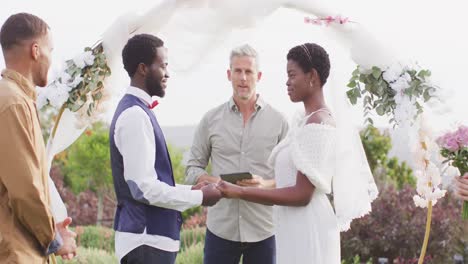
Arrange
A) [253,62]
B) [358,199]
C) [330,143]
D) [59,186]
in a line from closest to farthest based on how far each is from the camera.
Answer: [330,143] → [358,199] → [253,62] → [59,186]

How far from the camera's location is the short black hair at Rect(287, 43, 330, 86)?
4.81 m

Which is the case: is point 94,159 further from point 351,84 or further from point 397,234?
point 351,84

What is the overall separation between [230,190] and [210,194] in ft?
0.65

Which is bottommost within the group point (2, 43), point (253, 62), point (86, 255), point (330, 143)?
point (86, 255)

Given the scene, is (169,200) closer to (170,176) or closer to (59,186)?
(170,176)

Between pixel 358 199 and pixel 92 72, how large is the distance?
6.23 feet

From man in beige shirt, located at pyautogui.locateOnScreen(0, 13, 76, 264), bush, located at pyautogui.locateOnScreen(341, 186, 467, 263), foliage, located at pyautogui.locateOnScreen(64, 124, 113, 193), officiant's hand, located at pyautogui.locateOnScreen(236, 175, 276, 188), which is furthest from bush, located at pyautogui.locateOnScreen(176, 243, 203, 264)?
foliage, located at pyautogui.locateOnScreen(64, 124, 113, 193)

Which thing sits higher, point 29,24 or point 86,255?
point 29,24

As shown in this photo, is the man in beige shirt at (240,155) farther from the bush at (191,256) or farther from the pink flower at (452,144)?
the bush at (191,256)

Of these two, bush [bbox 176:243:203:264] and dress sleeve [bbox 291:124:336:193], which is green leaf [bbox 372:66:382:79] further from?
bush [bbox 176:243:203:264]

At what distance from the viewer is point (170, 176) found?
4621mm

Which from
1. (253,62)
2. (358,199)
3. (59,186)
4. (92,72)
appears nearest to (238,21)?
(253,62)

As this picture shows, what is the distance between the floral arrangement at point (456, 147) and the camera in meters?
4.79

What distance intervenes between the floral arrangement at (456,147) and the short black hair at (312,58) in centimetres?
80
